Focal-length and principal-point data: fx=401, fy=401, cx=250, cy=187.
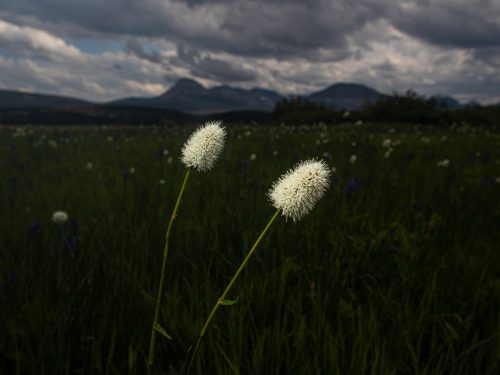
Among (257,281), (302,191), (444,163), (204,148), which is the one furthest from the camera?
(444,163)

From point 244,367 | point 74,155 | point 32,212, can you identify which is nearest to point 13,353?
point 244,367

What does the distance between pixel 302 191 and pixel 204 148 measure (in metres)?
0.41

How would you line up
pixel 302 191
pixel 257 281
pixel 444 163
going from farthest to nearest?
pixel 444 163 → pixel 257 281 → pixel 302 191

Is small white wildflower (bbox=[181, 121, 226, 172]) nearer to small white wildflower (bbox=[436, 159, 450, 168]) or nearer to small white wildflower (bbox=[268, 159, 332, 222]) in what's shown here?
small white wildflower (bbox=[268, 159, 332, 222])

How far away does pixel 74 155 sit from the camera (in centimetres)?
927

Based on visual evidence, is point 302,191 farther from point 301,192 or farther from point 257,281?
point 257,281

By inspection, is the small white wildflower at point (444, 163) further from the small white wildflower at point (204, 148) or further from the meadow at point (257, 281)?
the small white wildflower at point (204, 148)

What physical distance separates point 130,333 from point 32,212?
3164mm

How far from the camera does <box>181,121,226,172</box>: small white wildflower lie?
1.43 meters

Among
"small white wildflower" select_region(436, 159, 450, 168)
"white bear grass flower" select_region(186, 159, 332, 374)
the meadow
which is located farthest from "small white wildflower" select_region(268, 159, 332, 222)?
"small white wildflower" select_region(436, 159, 450, 168)

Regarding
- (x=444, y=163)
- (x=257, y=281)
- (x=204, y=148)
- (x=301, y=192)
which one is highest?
(x=204, y=148)

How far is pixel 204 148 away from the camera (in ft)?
4.79

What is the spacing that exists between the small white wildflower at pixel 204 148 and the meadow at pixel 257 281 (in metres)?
0.94

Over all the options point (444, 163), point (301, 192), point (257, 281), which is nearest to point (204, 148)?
point (301, 192)
